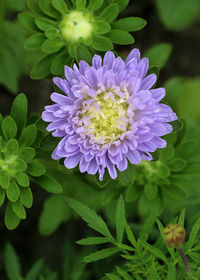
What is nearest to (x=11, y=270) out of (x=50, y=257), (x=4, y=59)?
(x=50, y=257)

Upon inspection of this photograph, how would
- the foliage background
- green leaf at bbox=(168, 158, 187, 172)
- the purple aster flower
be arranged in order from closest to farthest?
the purple aster flower < green leaf at bbox=(168, 158, 187, 172) < the foliage background

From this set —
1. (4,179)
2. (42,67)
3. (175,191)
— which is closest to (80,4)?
(42,67)

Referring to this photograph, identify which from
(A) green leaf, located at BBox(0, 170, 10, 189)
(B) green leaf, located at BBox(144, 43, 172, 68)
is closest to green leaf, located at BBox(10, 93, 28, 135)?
(A) green leaf, located at BBox(0, 170, 10, 189)

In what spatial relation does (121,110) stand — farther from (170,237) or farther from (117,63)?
(170,237)

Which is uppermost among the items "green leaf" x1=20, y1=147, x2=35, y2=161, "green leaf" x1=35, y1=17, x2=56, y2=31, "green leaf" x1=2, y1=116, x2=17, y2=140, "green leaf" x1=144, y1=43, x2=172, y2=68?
"green leaf" x1=35, y1=17, x2=56, y2=31

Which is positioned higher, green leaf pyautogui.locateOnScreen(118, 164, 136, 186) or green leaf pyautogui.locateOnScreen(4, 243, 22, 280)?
green leaf pyautogui.locateOnScreen(118, 164, 136, 186)

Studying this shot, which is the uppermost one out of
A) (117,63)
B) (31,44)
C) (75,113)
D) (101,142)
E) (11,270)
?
(31,44)

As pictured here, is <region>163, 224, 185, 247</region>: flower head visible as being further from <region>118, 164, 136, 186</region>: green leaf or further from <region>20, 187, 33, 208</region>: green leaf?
<region>20, 187, 33, 208</region>: green leaf
